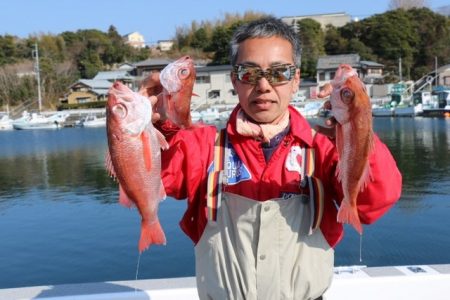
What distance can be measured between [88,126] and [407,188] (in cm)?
3921

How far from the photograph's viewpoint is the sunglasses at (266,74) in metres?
2.03

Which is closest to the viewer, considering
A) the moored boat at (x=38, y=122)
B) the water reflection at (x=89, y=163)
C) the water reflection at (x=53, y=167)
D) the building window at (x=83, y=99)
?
the water reflection at (x=89, y=163)

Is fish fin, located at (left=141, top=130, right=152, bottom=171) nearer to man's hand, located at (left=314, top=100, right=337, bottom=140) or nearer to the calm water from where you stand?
man's hand, located at (left=314, top=100, right=337, bottom=140)

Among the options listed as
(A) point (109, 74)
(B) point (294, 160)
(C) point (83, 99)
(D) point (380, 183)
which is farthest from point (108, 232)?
(A) point (109, 74)

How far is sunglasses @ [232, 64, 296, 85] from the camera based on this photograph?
2.03 meters

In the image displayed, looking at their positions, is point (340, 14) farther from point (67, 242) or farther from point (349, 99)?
point (349, 99)

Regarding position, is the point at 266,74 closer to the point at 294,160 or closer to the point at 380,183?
the point at 294,160

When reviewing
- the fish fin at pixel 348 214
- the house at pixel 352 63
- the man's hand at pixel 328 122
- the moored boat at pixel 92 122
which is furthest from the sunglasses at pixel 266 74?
the house at pixel 352 63

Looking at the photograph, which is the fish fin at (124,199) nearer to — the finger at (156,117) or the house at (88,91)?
the finger at (156,117)

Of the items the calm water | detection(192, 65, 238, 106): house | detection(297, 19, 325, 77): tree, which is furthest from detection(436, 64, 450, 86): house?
the calm water

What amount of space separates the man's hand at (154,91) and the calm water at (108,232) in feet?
18.8

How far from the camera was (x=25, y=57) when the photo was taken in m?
67.3

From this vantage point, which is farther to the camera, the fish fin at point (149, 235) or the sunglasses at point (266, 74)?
the fish fin at point (149, 235)

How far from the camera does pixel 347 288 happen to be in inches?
135
